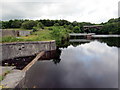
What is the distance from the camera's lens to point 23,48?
14734 millimetres

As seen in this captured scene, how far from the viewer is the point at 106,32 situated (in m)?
65.3

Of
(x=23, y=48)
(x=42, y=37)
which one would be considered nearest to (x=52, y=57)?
(x=23, y=48)

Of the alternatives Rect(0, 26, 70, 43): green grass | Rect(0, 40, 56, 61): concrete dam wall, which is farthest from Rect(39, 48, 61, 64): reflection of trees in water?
Rect(0, 26, 70, 43): green grass

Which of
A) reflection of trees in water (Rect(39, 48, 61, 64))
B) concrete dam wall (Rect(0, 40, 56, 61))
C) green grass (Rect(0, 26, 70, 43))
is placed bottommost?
reflection of trees in water (Rect(39, 48, 61, 64))

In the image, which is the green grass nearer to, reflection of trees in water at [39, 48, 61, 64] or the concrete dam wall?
the concrete dam wall

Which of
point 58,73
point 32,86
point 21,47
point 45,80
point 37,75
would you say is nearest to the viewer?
point 32,86

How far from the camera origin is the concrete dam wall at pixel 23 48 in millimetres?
12812

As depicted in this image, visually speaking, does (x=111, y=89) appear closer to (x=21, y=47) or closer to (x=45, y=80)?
(x=45, y=80)

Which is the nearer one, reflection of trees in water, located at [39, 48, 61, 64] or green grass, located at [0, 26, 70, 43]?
reflection of trees in water, located at [39, 48, 61, 64]

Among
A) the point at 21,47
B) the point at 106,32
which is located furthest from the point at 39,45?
the point at 106,32

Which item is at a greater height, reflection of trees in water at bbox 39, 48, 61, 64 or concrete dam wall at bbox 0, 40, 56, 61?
concrete dam wall at bbox 0, 40, 56, 61

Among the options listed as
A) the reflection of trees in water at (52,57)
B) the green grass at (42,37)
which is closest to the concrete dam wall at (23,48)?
the green grass at (42,37)

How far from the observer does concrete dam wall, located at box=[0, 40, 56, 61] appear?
12.8 metres

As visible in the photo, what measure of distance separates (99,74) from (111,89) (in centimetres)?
206
